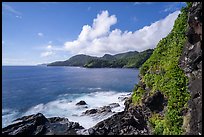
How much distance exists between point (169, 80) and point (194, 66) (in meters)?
3.66

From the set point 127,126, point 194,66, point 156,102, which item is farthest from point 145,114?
point 194,66

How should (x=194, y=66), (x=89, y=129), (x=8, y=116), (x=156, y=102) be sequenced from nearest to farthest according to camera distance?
(x=194, y=66) < (x=156, y=102) < (x=89, y=129) < (x=8, y=116)

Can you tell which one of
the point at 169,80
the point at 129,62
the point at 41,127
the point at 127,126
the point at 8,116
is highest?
the point at 129,62

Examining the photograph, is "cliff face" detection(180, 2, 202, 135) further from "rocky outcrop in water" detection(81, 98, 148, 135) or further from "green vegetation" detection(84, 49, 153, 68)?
"green vegetation" detection(84, 49, 153, 68)

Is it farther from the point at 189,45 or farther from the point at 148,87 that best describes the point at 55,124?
the point at 189,45

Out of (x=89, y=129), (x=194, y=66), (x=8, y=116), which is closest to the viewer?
(x=194, y=66)

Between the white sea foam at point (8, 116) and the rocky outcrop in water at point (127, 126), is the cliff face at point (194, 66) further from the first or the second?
the white sea foam at point (8, 116)

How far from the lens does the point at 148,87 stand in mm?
23719

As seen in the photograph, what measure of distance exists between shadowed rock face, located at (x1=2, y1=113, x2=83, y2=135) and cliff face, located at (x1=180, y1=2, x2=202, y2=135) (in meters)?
15.0

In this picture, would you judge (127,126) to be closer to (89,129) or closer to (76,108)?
(89,129)

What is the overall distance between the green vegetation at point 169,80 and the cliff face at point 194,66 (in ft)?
3.08

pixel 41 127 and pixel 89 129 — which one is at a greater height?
pixel 89 129

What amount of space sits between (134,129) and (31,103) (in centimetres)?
2700

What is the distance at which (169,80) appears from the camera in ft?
63.6
